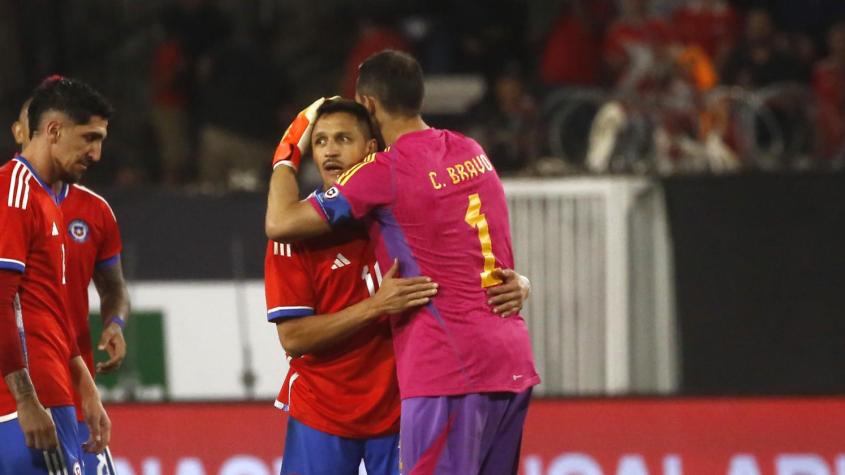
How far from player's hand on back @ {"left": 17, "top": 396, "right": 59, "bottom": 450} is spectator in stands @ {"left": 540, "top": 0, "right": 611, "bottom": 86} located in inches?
309

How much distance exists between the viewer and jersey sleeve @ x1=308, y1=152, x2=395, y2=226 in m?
5.06

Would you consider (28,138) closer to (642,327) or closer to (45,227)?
(45,227)

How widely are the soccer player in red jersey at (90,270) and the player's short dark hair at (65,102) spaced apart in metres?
0.11

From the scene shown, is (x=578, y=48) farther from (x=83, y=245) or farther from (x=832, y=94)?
(x=83, y=245)

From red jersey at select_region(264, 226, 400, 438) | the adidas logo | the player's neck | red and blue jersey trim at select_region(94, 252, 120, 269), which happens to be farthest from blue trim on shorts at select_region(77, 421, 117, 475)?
the player's neck

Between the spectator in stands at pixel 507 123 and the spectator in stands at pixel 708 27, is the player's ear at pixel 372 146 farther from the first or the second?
the spectator in stands at pixel 708 27

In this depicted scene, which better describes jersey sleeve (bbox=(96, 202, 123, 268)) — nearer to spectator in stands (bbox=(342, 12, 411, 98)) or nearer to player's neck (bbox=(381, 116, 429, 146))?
player's neck (bbox=(381, 116, 429, 146))

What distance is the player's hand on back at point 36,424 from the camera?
482 centimetres

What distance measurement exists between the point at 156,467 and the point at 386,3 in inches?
252

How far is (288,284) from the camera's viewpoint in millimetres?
5398

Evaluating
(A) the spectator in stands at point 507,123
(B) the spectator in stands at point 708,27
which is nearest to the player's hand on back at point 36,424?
(A) the spectator in stands at point 507,123

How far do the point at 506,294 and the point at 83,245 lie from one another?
1.59 metres

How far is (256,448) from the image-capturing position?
337 inches

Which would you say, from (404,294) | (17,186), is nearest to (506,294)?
(404,294)
